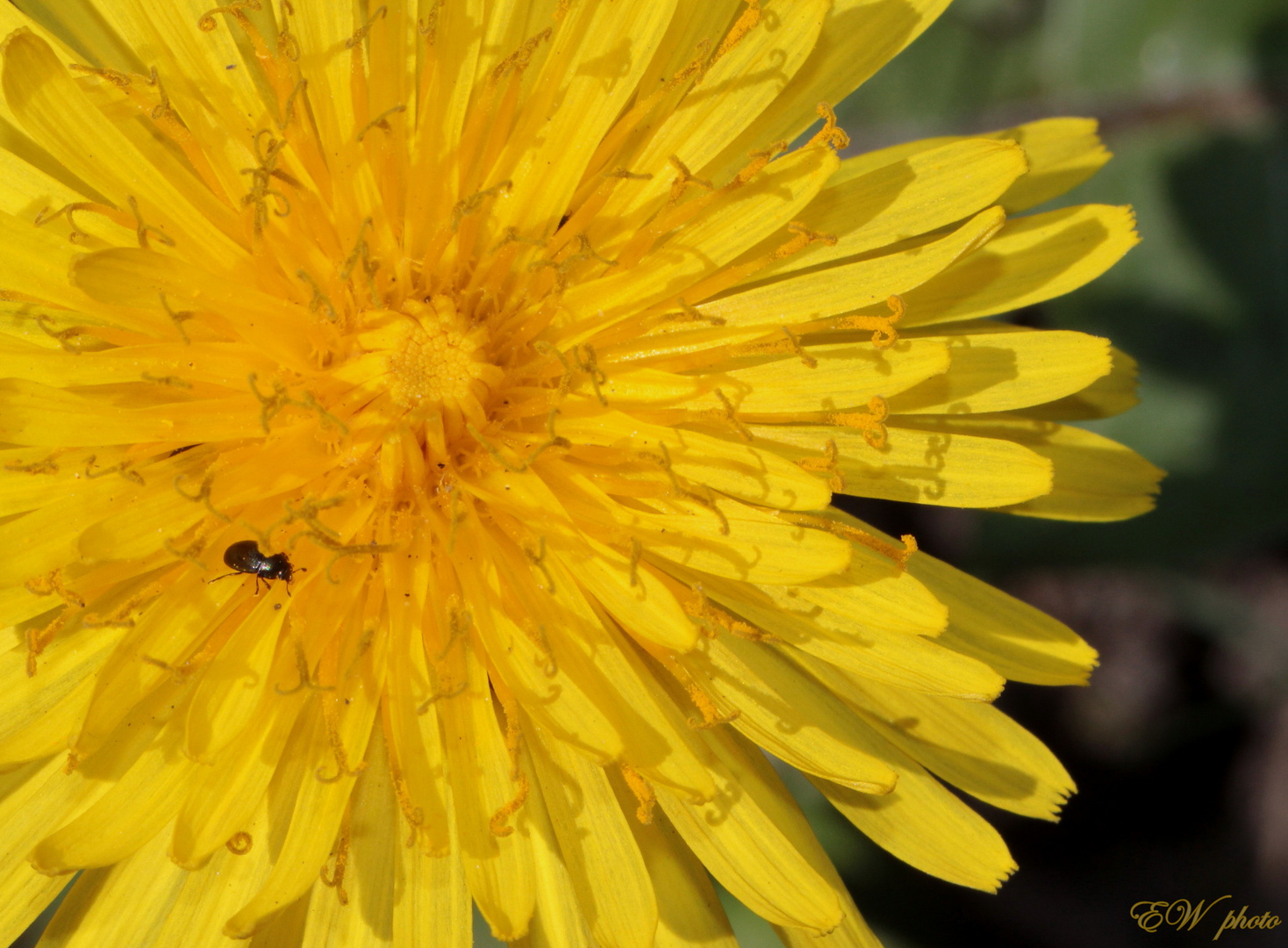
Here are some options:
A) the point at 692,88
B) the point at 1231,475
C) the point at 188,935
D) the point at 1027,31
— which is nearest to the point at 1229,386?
the point at 1231,475

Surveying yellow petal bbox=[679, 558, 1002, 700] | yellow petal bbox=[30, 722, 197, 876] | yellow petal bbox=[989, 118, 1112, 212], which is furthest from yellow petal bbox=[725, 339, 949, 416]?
yellow petal bbox=[30, 722, 197, 876]

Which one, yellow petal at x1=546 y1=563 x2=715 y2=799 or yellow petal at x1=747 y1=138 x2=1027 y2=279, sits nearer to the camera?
yellow petal at x1=546 y1=563 x2=715 y2=799

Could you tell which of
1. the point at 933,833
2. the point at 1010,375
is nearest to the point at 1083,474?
the point at 1010,375

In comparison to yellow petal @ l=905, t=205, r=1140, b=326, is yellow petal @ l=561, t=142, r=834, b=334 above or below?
above

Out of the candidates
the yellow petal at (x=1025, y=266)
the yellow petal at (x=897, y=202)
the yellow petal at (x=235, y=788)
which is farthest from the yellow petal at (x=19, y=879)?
the yellow petal at (x=1025, y=266)

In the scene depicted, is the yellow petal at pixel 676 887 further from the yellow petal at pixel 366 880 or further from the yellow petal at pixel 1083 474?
the yellow petal at pixel 1083 474

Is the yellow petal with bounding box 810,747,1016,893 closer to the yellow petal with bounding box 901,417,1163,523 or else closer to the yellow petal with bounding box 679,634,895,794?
the yellow petal with bounding box 679,634,895,794

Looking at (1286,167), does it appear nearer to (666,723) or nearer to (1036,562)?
(1036,562)
